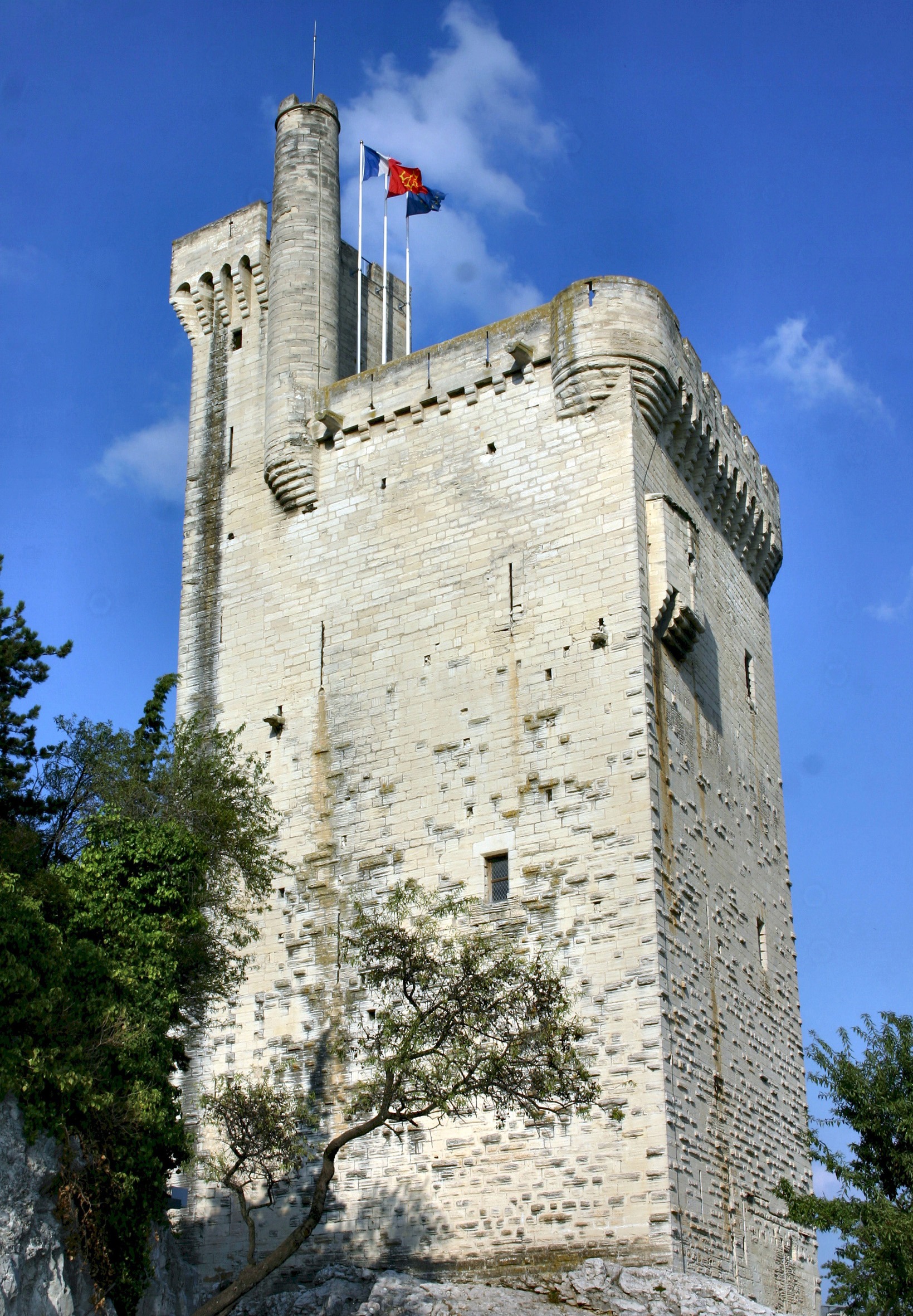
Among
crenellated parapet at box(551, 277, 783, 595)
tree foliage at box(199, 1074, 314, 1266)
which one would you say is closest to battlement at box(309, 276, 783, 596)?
crenellated parapet at box(551, 277, 783, 595)

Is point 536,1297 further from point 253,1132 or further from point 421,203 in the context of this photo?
point 421,203

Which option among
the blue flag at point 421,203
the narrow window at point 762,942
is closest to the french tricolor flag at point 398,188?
the blue flag at point 421,203

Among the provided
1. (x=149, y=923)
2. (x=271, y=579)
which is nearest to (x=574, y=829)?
(x=149, y=923)

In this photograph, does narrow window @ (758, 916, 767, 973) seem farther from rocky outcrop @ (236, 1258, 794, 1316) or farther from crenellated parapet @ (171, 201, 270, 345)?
crenellated parapet @ (171, 201, 270, 345)

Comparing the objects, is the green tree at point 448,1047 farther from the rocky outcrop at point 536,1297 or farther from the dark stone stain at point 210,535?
the dark stone stain at point 210,535

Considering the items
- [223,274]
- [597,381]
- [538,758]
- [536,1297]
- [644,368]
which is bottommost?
[536,1297]

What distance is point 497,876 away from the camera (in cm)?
1906

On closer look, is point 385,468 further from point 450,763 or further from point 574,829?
point 574,829

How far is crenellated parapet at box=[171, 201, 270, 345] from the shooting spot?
25.5 m

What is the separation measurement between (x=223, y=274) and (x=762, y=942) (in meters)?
14.0

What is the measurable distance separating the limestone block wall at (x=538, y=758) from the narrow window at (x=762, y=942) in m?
0.16

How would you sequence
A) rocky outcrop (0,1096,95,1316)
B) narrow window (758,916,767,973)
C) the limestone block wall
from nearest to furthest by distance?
rocky outcrop (0,1096,95,1316) → the limestone block wall → narrow window (758,916,767,973)

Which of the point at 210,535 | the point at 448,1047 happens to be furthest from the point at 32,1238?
the point at 210,535

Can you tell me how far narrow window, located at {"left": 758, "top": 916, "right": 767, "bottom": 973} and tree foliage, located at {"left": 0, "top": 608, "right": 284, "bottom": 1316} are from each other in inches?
274
